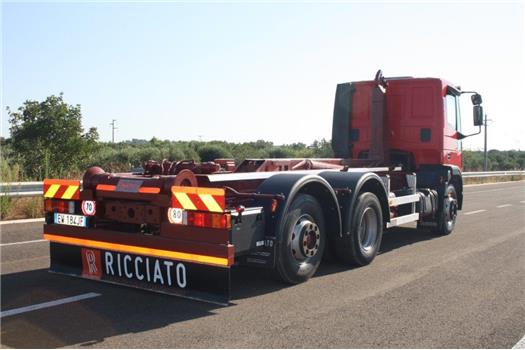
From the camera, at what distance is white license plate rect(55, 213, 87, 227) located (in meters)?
5.95

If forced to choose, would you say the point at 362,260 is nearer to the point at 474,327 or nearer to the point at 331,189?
the point at 331,189

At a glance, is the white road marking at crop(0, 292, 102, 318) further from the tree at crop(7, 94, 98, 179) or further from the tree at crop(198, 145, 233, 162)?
→ the tree at crop(198, 145, 233, 162)

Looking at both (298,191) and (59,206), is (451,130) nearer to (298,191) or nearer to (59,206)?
(298,191)

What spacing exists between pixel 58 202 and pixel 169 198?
5.33 ft

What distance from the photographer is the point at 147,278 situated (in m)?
5.46

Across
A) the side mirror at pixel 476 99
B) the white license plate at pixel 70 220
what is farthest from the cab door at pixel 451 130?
the white license plate at pixel 70 220

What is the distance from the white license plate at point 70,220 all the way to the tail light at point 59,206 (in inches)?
2.2

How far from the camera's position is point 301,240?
607cm

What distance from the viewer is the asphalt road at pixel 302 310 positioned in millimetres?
4391

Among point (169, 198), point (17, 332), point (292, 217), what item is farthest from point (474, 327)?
point (17, 332)

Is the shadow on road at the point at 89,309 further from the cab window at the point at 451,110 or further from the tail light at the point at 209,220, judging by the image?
the cab window at the point at 451,110

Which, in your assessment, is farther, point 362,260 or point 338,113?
point 338,113

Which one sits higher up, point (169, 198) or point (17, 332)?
point (169, 198)

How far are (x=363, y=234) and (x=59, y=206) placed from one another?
3934mm
